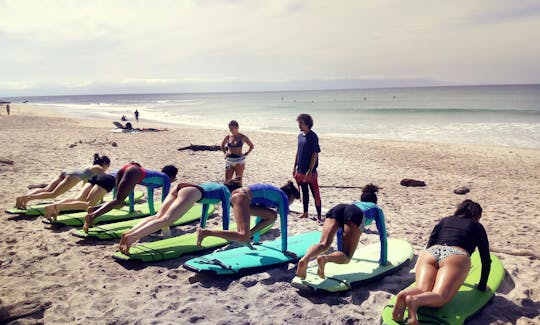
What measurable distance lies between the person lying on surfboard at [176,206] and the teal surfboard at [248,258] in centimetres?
54

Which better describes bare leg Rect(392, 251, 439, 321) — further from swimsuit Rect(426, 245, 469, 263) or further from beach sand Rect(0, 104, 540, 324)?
beach sand Rect(0, 104, 540, 324)

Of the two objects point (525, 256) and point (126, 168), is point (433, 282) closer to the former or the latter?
point (525, 256)

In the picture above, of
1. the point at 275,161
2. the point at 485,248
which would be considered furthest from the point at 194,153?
the point at 485,248

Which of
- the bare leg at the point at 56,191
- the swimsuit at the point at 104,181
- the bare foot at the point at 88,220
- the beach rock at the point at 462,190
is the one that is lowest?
the beach rock at the point at 462,190

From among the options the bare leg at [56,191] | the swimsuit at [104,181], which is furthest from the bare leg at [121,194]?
the bare leg at [56,191]

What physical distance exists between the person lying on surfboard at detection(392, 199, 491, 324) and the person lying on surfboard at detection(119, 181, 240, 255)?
2.77 m

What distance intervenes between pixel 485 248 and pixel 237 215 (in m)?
2.89

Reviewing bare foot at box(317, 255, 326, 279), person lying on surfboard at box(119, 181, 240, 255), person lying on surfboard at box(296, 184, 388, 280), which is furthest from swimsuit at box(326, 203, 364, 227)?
person lying on surfboard at box(119, 181, 240, 255)

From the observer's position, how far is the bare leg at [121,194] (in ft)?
20.4

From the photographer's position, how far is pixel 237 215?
515 centimetres

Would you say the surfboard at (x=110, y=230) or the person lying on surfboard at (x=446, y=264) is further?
A: the surfboard at (x=110, y=230)

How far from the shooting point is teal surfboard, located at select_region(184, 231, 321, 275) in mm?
4941

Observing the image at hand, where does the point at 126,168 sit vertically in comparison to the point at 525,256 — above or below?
above

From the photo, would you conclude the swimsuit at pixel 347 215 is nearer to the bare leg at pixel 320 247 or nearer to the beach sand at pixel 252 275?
the bare leg at pixel 320 247
